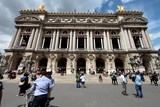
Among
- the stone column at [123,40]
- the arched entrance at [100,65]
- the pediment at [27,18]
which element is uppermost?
the pediment at [27,18]

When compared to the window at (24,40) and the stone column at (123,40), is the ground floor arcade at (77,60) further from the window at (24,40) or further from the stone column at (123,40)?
the window at (24,40)

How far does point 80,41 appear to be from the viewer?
138 feet

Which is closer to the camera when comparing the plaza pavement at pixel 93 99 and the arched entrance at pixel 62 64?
the plaza pavement at pixel 93 99

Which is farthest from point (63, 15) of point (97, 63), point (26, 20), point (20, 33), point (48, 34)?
point (97, 63)

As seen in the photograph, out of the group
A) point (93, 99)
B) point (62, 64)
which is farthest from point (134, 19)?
point (93, 99)

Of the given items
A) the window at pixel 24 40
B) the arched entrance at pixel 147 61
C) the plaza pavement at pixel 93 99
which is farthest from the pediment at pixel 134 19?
the window at pixel 24 40

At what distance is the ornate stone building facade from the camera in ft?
112

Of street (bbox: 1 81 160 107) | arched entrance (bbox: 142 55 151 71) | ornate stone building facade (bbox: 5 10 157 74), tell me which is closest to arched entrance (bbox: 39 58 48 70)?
ornate stone building facade (bbox: 5 10 157 74)

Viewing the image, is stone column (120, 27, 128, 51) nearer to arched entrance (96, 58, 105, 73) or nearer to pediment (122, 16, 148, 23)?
pediment (122, 16, 148, 23)

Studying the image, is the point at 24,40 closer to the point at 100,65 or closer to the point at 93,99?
the point at 100,65

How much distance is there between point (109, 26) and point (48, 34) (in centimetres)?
2101

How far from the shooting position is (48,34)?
130ft

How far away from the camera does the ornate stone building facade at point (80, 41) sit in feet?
112

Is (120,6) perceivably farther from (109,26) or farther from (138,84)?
(138,84)
